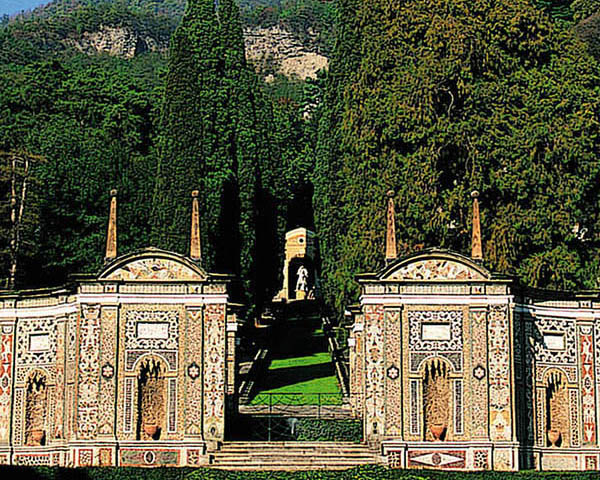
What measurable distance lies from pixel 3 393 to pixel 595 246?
16.8 m

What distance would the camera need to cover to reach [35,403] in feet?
78.2

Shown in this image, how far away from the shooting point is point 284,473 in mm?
20531

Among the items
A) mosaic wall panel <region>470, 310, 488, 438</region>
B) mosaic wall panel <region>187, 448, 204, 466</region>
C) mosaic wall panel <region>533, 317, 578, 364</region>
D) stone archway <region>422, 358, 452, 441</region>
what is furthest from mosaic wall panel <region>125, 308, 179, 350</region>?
mosaic wall panel <region>533, 317, 578, 364</region>

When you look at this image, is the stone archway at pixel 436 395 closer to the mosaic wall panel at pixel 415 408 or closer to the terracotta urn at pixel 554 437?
the mosaic wall panel at pixel 415 408

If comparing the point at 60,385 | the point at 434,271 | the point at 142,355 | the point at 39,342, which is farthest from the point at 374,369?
the point at 39,342

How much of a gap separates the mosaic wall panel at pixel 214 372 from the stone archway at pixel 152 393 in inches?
37.6

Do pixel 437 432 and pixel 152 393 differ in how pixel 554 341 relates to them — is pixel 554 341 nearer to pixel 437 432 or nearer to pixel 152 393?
pixel 437 432

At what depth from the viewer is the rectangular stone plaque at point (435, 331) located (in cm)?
2272

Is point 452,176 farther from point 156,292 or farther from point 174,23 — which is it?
point 174,23

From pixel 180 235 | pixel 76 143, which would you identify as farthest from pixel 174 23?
pixel 180 235

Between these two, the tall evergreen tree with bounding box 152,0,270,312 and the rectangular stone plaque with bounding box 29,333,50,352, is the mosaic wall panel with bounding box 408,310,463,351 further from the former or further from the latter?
the tall evergreen tree with bounding box 152,0,270,312

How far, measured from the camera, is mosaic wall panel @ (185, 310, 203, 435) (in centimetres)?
2262

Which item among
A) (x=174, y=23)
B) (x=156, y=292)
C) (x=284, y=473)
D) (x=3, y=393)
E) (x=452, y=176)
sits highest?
(x=174, y=23)

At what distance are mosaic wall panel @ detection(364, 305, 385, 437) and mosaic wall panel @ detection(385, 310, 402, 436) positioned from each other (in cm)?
11
